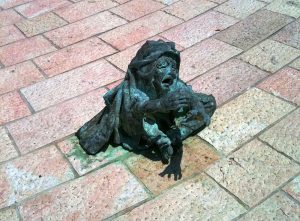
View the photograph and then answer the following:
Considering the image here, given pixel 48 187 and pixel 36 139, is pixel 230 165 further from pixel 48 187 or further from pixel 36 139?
pixel 36 139

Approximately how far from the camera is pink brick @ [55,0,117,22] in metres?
6.50

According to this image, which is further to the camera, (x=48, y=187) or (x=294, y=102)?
(x=294, y=102)

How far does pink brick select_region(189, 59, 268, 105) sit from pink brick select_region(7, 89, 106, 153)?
1.12 m

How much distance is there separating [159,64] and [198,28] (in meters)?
2.54

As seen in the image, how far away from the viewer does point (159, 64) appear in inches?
138

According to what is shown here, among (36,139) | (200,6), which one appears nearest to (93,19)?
(200,6)

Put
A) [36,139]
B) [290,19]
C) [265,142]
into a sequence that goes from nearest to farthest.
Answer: [265,142], [36,139], [290,19]

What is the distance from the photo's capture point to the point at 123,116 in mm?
3766

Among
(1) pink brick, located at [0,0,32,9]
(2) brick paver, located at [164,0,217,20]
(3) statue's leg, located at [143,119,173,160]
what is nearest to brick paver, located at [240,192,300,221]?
(3) statue's leg, located at [143,119,173,160]

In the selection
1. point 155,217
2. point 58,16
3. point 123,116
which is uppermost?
point 123,116

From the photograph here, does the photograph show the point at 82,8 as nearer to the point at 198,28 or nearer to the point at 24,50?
the point at 24,50

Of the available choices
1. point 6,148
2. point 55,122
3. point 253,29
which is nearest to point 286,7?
point 253,29

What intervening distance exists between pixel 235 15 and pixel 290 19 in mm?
738

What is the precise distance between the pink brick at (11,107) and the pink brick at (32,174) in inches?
28.0
